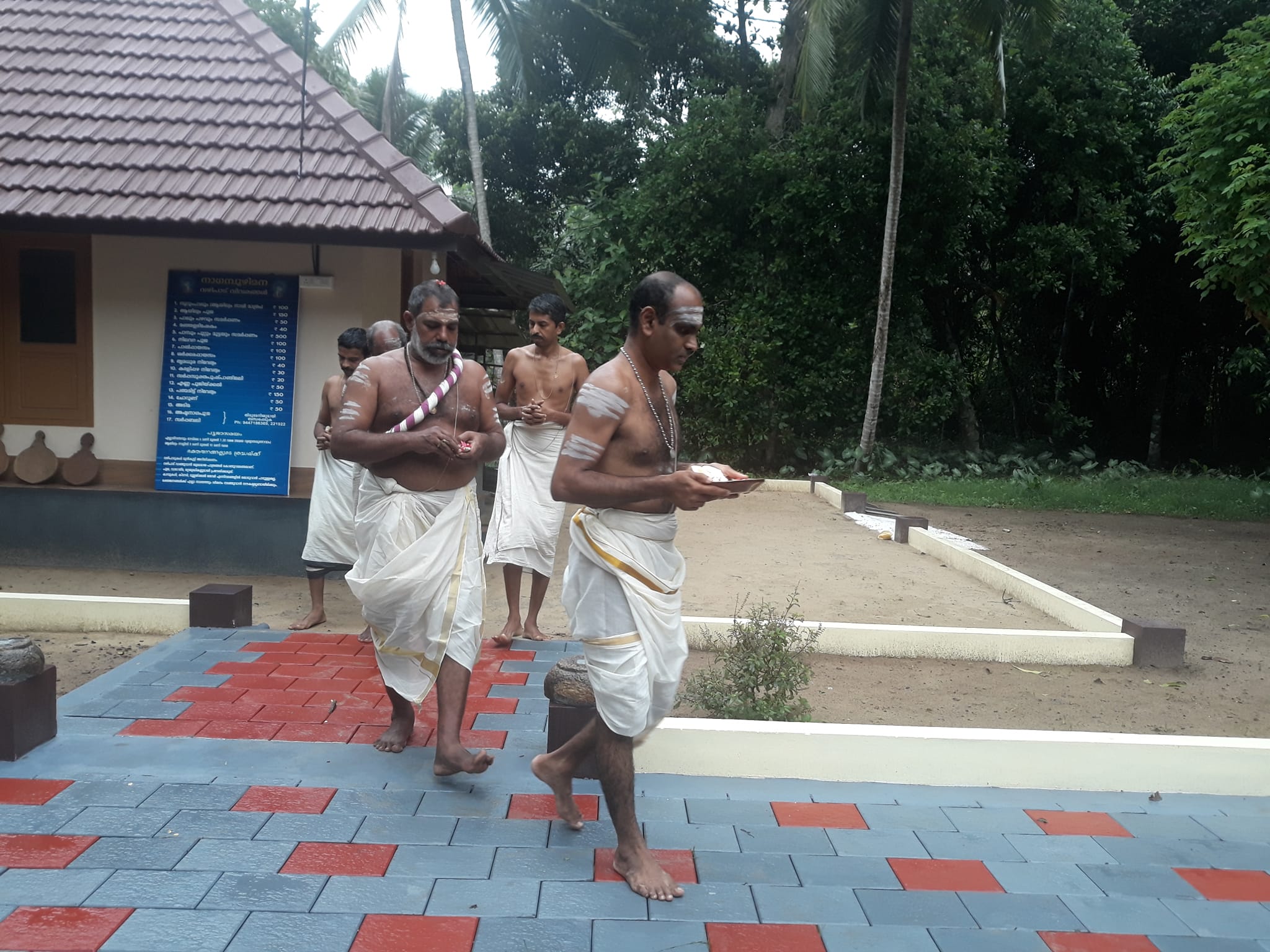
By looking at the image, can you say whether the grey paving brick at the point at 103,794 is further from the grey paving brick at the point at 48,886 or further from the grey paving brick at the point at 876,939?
the grey paving brick at the point at 876,939

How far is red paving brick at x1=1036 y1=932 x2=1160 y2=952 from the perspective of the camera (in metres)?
2.78

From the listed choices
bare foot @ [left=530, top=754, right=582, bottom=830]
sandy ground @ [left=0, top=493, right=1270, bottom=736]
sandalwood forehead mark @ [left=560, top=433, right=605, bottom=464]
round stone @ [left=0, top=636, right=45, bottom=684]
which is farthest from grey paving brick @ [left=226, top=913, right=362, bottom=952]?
sandy ground @ [left=0, top=493, right=1270, bottom=736]

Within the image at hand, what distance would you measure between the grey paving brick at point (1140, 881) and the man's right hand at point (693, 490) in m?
1.75

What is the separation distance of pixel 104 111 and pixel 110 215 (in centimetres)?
159

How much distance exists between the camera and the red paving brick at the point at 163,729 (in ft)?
13.6

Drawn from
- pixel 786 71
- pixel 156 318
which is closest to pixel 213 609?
pixel 156 318

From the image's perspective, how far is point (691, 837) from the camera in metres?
3.42

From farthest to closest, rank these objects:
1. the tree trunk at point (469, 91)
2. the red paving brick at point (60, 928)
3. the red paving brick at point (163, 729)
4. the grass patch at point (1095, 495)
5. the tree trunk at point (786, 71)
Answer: the tree trunk at point (786, 71) < the tree trunk at point (469, 91) < the grass patch at point (1095, 495) < the red paving brick at point (163, 729) < the red paving brick at point (60, 928)

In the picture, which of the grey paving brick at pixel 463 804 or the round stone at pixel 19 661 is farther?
the round stone at pixel 19 661

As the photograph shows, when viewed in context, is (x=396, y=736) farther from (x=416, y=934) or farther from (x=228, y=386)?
(x=228, y=386)

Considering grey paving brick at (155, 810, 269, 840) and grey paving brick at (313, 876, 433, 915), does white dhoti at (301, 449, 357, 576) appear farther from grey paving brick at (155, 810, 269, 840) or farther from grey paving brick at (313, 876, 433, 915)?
grey paving brick at (313, 876, 433, 915)

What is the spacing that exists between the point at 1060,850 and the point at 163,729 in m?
3.49

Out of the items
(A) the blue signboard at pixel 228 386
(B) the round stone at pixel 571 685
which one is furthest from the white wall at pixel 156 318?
(B) the round stone at pixel 571 685

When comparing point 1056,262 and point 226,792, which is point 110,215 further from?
point 1056,262
